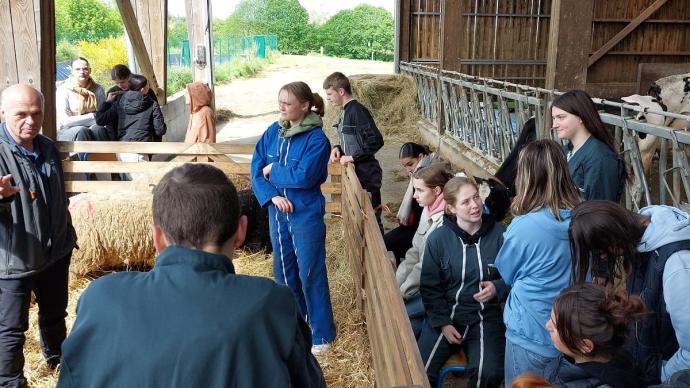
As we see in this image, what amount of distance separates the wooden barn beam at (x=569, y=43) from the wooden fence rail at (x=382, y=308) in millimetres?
3349

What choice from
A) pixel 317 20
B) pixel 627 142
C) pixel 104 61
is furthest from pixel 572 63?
pixel 317 20

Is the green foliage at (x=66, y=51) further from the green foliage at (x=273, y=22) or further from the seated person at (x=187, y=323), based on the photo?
the green foliage at (x=273, y=22)

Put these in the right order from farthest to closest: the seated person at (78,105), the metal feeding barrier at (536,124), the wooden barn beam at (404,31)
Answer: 1. the wooden barn beam at (404,31)
2. the seated person at (78,105)
3. the metal feeding barrier at (536,124)

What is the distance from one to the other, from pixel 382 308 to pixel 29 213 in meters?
1.88

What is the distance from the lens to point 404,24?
1534cm

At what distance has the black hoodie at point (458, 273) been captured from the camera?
3.05 meters

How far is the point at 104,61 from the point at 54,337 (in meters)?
22.0

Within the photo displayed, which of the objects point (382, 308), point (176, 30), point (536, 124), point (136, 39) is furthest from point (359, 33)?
point (382, 308)

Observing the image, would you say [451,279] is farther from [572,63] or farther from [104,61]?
[104,61]

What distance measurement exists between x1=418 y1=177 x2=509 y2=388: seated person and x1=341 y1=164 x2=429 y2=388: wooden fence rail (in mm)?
275

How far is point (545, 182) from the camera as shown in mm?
2594

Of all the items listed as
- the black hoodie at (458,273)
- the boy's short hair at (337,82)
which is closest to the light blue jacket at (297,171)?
the black hoodie at (458,273)

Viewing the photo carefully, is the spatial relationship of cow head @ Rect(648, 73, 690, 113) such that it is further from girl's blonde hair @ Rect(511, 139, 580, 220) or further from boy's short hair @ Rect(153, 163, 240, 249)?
boy's short hair @ Rect(153, 163, 240, 249)

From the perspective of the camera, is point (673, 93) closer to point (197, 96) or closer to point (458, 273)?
point (197, 96)
